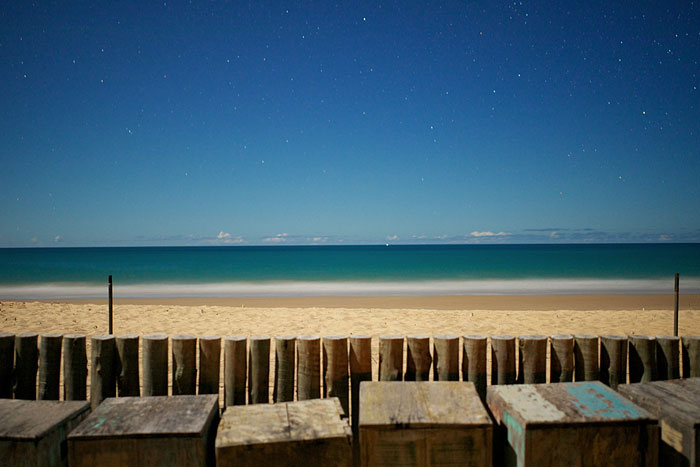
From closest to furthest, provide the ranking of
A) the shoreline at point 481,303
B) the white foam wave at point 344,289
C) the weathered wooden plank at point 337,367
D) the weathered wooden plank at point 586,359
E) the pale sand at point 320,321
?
the weathered wooden plank at point 337,367 < the weathered wooden plank at point 586,359 < the pale sand at point 320,321 < the shoreline at point 481,303 < the white foam wave at point 344,289

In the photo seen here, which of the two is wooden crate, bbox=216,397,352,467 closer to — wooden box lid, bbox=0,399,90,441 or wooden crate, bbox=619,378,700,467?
wooden box lid, bbox=0,399,90,441

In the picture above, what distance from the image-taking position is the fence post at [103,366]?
8.61ft

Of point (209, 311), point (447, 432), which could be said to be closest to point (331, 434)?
point (447, 432)

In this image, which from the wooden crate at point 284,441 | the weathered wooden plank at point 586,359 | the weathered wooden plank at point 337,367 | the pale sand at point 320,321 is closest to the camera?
the wooden crate at point 284,441

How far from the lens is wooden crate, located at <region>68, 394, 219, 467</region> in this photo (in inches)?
67.2

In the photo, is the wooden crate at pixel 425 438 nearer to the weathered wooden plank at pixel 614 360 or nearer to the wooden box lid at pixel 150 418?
the wooden box lid at pixel 150 418

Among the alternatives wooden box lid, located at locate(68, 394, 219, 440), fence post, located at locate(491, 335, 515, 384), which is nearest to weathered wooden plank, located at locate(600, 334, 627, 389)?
fence post, located at locate(491, 335, 515, 384)

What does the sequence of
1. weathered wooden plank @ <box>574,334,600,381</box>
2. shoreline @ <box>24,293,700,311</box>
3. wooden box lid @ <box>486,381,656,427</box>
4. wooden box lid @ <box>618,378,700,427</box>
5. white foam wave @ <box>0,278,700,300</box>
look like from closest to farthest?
wooden box lid @ <box>486,381,656,427</box>
wooden box lid @ <box>618,378,700,427</box>
weathered wooden plank @ <box>574,334,600,381</box>
shoreline @ <box>24,293,700,311</box>
white foam wave @ <box>0,278,700,300</box>

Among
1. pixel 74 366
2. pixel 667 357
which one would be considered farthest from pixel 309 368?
pixel 667 357

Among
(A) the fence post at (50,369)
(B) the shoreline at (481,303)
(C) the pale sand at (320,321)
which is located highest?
(A) the fence post at (50,369)

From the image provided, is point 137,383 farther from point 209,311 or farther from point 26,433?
point 209,311

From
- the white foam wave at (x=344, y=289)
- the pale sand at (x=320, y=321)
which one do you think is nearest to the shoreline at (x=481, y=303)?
the pale sand at (x=320, y=321)

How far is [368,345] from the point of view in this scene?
2.58m

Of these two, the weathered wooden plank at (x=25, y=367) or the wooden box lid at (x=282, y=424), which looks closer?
the wooden box lid at (x=282, y=424)
